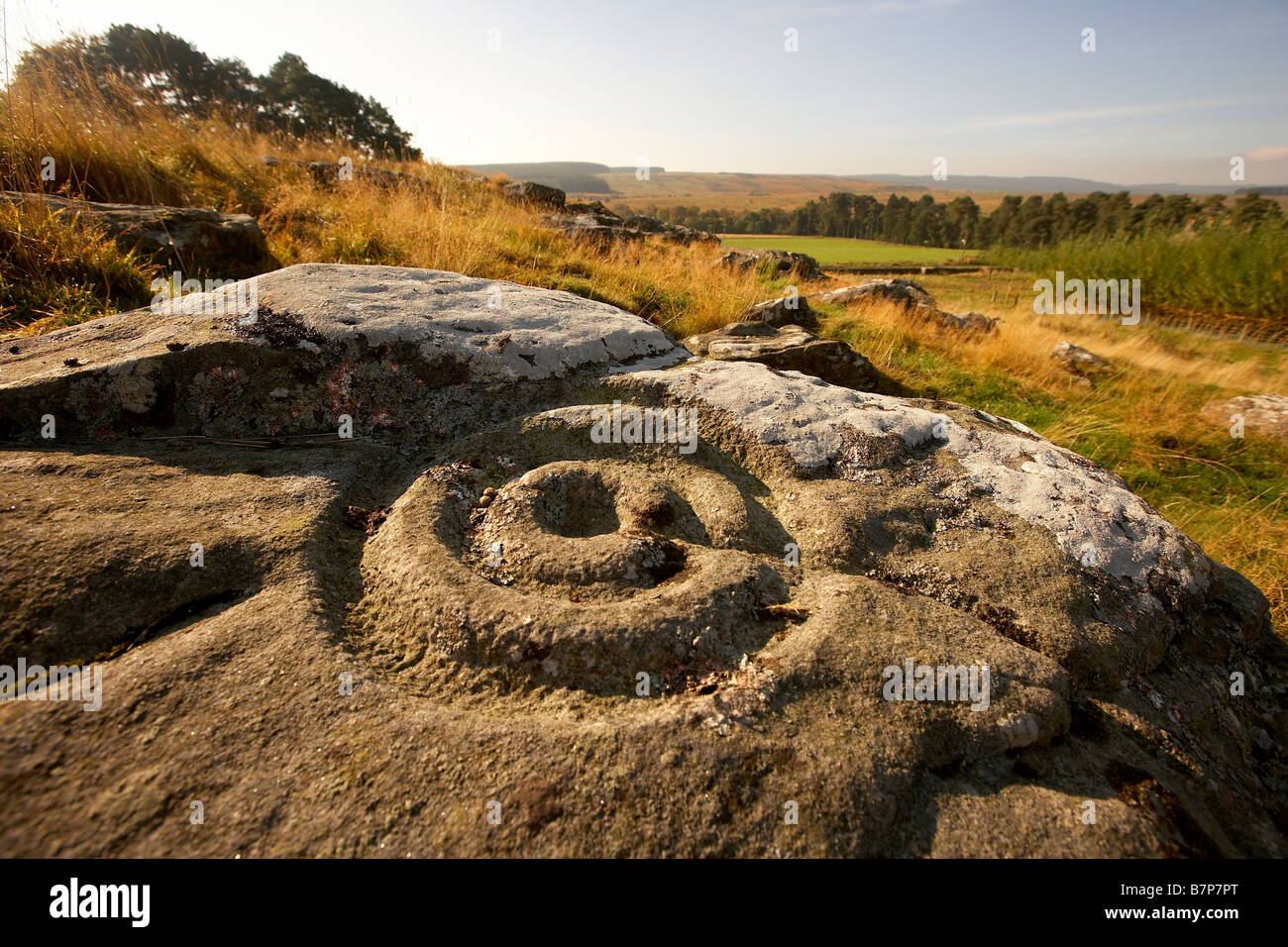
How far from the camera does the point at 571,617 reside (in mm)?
1672

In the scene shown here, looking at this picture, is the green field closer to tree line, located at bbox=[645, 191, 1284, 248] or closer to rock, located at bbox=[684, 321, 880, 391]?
tree line, located at bbox=[645, 191, 1284, 248]

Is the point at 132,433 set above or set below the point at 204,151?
below

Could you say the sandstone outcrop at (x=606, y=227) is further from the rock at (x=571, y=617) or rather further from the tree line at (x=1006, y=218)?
the rock at (x=571, y=617)

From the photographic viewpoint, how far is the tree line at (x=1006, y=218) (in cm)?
1856

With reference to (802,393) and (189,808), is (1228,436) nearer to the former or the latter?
(802,393)

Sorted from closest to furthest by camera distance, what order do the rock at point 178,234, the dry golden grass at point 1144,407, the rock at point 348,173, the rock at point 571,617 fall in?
1. the rock at point 571,617
2. the dry golden grass at point 1144,407
3. the rock at point 178,234
4. the rock at point 348,173

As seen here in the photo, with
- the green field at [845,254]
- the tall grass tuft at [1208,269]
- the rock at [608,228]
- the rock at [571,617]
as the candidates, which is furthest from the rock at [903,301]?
the green field at [845,254]

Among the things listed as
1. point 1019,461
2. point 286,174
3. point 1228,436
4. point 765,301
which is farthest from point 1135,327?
point 286,174

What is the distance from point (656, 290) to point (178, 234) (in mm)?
4776

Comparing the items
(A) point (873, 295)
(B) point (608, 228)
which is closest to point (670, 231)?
(B) point (608, 228)

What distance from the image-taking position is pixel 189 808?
3.99ft

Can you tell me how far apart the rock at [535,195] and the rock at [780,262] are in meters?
4.37

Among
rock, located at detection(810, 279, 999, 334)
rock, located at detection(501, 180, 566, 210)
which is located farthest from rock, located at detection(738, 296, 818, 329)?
rock, located at detection(501, 180, 566, 210)
